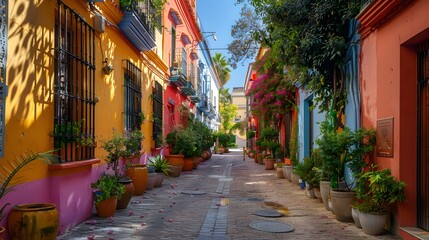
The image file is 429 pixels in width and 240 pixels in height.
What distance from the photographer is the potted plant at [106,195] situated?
678 centimetres

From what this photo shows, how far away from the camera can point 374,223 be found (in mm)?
5805

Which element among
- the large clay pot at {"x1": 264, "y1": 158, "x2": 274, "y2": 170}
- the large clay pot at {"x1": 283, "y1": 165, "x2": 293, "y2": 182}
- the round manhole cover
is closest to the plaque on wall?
the round manhole cover

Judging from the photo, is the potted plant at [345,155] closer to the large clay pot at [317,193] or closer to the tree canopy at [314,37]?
the tree canopy at [314,37]

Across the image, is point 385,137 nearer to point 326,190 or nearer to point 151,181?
point 326,190

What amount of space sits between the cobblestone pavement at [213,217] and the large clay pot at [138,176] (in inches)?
8.9

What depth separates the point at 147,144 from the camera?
12.5m

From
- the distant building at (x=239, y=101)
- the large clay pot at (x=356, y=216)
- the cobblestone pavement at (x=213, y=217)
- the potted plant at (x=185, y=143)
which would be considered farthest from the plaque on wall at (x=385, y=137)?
the distant building at (x=239, y=101)

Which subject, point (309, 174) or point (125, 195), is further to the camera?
point (309, 174)

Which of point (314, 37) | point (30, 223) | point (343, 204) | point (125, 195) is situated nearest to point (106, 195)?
point (125, 195)

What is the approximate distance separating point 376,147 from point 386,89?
0.97 m

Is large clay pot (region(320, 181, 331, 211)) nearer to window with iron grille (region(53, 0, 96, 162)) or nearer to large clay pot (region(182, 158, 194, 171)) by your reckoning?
window with iron grille (region(53, 0, 96, 162))

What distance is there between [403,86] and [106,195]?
16.5 ft

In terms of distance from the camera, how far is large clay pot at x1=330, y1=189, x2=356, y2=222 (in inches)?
263

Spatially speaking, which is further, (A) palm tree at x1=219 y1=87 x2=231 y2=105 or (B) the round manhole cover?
(A) palm tree at x1=219 y1=87 x2=231 y2=105
